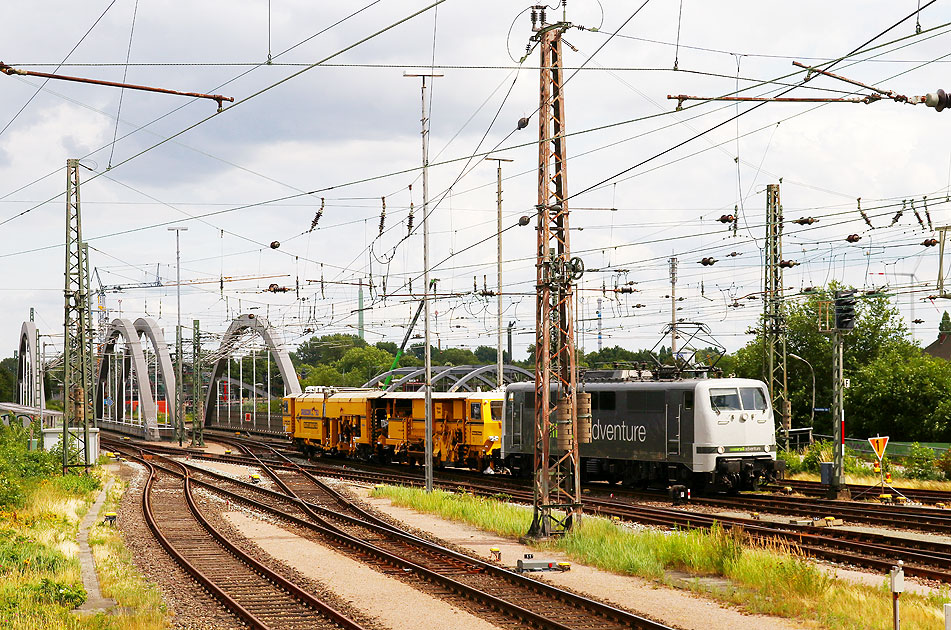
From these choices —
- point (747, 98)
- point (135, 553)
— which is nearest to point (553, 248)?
point (747, 98)

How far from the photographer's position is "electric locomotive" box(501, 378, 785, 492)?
25984mm

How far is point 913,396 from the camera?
43656 mm

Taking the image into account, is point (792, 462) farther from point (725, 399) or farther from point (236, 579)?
point (236, 579)

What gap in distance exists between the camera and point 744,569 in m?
14.7

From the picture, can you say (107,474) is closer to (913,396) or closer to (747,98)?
(747,98)

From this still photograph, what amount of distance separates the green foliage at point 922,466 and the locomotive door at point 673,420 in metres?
9.97

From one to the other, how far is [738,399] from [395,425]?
712 inches

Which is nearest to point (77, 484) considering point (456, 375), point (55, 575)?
point (55, 575)

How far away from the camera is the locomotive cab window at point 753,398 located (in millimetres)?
26797

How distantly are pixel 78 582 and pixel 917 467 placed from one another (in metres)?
26.5

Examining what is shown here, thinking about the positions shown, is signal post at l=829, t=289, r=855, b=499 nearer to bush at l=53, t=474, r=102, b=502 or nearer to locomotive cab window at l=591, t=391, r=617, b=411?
locomotive cab window at l=591, t=391, r=617, b=411

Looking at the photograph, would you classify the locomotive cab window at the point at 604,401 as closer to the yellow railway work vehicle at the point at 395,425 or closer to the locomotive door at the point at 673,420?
the locomotive door at the point at 673,420

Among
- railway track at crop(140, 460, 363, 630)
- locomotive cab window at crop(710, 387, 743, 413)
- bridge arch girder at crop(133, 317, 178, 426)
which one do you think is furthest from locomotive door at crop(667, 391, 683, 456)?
bridge arch girder at crop(133, 317, 178, 426)

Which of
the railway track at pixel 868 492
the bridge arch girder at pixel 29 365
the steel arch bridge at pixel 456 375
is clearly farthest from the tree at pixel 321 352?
the railway track at pixel 868 492
